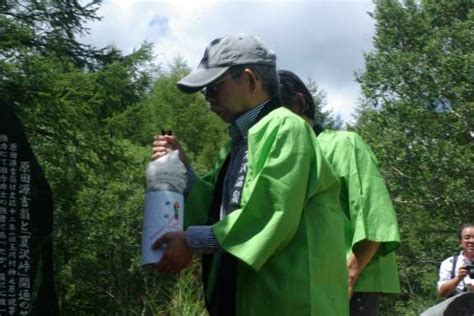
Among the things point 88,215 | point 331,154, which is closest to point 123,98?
point 88,215

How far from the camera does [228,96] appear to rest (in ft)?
10.9

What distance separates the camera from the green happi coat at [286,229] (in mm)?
2984

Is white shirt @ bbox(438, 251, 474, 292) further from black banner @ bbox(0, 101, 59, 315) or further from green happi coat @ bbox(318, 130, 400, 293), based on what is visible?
black banner @ bbox(0, 101, 59, 315)

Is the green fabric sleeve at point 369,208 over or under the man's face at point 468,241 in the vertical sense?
under

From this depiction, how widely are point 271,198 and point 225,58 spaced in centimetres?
58

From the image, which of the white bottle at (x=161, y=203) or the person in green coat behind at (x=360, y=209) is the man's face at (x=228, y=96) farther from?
the person in green coat behind at (x=360, y=209)

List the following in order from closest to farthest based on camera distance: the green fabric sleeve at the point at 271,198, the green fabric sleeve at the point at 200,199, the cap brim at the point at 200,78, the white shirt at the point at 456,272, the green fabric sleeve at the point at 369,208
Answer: the green fabric sleeve at the point at 271,198 < the cap brim at the point at 200,78 < the green fabric sleeve at the point at 200,199 < the green fabric sleeve at the point at 369,208 < the white shirt at the point at 456,272

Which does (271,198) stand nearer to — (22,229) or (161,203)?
(161,203)

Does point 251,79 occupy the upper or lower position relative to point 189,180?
upper

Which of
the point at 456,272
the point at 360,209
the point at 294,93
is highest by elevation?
the point at 294,93

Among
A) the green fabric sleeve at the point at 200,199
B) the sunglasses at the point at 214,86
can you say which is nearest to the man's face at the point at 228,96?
the sunglasses at the point at 214,86

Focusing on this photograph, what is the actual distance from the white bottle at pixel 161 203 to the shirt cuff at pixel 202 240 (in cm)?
8

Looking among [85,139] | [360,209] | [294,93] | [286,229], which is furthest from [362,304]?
[85,139]

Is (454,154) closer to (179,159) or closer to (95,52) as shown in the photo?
(95,52)
